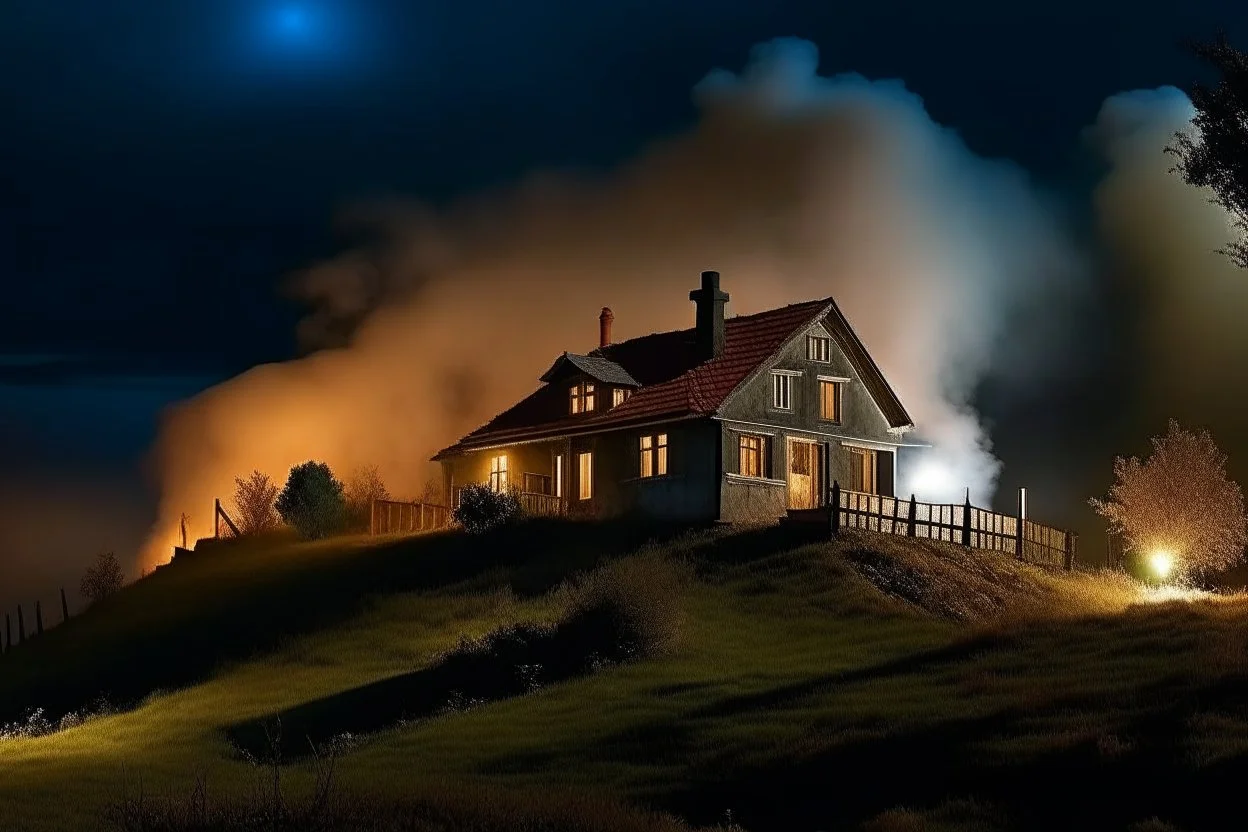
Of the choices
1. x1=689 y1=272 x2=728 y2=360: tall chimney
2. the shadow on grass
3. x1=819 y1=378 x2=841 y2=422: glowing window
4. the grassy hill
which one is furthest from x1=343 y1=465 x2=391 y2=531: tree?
x1=819 y1=378 x2=841 y2=422: glowing window

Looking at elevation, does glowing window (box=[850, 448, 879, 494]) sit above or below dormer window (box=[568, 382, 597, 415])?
below

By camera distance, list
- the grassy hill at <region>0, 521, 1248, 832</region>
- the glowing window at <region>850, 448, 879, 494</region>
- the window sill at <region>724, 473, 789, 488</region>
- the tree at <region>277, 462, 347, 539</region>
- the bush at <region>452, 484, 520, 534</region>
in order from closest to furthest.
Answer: the grassy hill at <region>0, 521, 1248, 832</region>, the window sill at <region>724, 473, 789, 488</region>, the bush at <region>452, 484, 520, 534</region>, the glowing window at <region>850, 448, 879, 494</region>, the tree at <region>277, 462, 347, 539</region>

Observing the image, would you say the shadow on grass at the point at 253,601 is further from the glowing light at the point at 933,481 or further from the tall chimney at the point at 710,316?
the glowing light at the point at 933,481

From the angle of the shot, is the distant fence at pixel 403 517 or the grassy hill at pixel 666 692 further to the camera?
the distant fence at pixel 403 517

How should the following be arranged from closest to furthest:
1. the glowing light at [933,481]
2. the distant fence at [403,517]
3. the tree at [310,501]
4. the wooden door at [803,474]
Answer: the wooden door at [803,474] → the distant fence at [403,517] → the glowing light at [933,481] → the tree at [310,501]

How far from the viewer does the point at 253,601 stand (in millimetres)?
55906

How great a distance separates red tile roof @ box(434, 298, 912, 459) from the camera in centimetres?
5938

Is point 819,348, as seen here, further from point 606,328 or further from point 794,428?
point 606,328

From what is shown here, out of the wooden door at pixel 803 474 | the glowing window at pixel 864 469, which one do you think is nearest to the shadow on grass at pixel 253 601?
the wooden door at pixel 803 474

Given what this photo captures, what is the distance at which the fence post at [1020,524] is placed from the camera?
5784 centimetres

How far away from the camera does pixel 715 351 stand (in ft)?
206

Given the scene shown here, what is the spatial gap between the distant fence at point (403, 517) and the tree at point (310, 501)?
2520 mm

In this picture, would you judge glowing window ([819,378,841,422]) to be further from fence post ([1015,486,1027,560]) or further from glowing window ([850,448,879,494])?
fence post ([1015,486,1027,560])

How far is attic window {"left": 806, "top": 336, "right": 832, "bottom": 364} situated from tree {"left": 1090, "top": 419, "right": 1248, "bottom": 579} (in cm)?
1807
